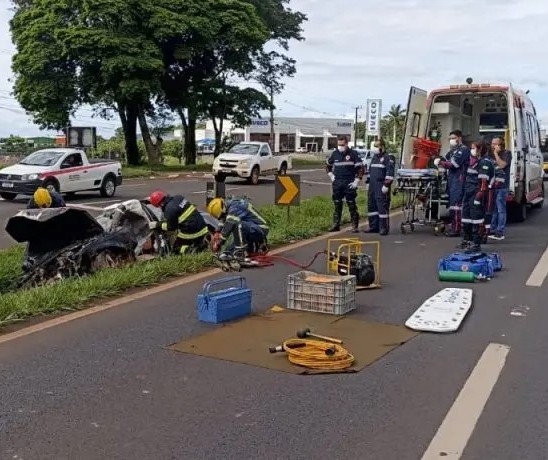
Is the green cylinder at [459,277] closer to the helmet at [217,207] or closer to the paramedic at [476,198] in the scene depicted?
the paramedic at [476,198]

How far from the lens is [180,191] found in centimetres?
2486

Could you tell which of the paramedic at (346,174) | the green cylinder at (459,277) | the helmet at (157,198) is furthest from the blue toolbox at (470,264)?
the paramedic at (346,174)

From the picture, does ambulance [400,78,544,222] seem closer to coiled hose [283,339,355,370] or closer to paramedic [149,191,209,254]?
paramedic [149,191,209,254]

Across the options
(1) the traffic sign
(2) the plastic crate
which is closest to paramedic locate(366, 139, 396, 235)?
(1) the traffic sign

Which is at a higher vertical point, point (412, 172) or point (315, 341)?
point (412, 172)

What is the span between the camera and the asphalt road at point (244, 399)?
398 cm

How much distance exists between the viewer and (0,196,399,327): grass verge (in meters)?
6.92

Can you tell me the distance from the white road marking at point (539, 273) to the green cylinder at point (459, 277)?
67 cm

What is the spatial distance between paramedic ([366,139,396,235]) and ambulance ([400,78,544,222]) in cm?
100

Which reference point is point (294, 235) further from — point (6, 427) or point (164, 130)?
point (164, 130)

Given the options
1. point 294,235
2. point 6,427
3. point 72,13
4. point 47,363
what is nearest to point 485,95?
point 294,235

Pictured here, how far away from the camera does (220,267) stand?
9.52 m

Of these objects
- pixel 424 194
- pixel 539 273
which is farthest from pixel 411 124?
pixel 539 273

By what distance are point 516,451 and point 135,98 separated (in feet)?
112
